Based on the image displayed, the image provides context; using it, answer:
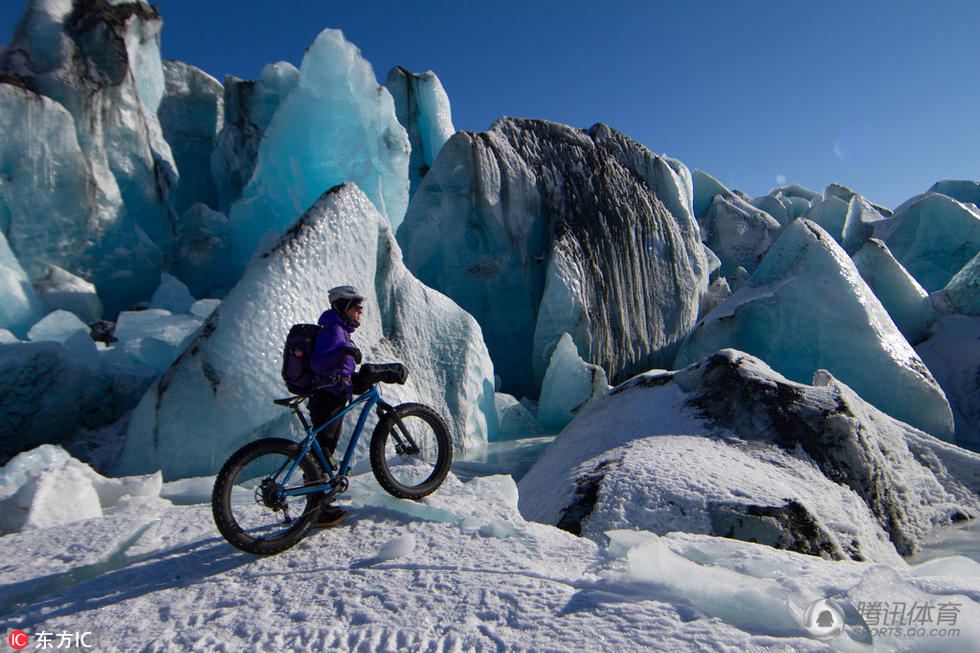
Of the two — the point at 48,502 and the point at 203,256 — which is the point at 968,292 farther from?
the point at 203,256

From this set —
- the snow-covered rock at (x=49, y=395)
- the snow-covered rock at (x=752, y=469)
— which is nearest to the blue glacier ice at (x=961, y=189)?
the snow-covered rock at (x=752, y=469)

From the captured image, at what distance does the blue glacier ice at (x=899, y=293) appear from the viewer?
282 inches

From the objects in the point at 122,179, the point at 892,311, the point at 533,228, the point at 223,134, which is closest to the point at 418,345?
the point at 533,228

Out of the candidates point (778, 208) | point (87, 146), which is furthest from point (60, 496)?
point (778, 208)

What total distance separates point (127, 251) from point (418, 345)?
724 centimetres

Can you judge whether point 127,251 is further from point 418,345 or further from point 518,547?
point 518,547

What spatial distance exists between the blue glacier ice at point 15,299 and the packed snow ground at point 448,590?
21.3ft

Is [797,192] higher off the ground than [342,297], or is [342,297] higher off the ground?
[797,192]

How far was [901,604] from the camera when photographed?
126 cm

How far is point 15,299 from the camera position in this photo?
269 inches

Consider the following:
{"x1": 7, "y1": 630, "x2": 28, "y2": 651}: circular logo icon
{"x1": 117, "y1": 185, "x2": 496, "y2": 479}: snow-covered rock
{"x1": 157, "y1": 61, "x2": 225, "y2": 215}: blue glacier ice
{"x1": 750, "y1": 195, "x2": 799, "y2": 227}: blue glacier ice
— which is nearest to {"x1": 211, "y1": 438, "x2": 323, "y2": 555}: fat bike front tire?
{"x1": 7, "y1": 630, "x2": 28, "y2": 651}: circular logo icon

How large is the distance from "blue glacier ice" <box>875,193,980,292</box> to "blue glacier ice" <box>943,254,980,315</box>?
173 inches

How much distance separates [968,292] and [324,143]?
9.55 metres

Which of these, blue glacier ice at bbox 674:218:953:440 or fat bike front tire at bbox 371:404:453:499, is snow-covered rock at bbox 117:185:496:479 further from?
blue glacier ice at bbox 674:218:953:440
